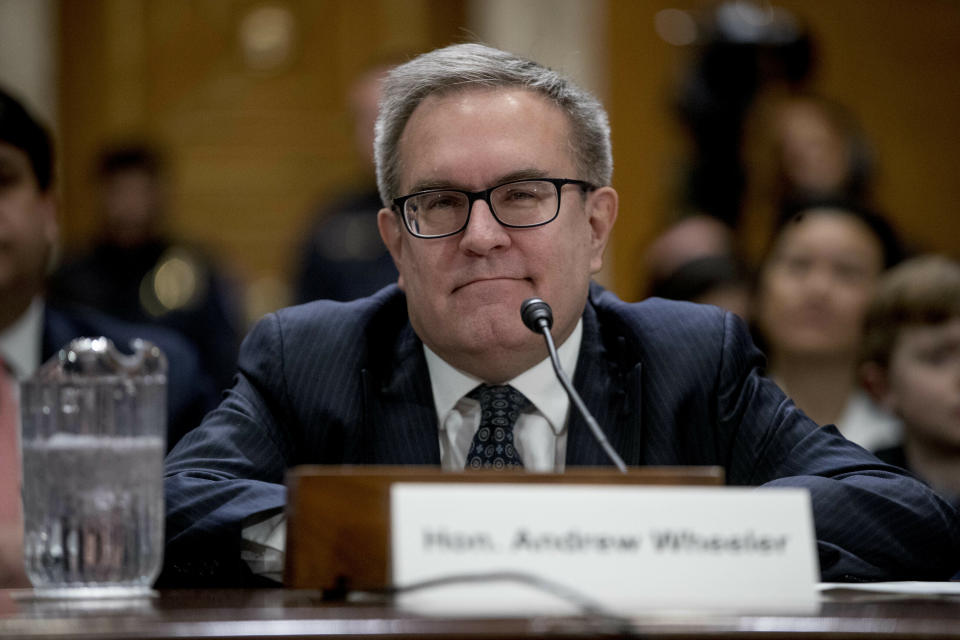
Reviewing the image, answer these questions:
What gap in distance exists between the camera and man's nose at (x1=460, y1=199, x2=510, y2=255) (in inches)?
73.6

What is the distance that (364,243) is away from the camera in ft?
13.4

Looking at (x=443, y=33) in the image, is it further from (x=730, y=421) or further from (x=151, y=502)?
(x=151, y=502)

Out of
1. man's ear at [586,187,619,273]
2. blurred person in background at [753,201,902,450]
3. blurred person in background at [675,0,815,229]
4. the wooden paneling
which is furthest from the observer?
the wooden paneling

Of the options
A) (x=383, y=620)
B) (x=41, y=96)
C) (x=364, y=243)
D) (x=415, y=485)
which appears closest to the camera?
(x=383, y=620)

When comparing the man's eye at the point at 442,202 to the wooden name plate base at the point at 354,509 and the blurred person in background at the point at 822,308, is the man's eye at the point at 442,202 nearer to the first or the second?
the wooden name plate base at the point at 354,509

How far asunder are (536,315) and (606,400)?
1.18ft

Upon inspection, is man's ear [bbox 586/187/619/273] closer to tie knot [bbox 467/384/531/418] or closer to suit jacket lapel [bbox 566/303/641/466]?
suit jacket lapel [bbox 566/303/641/466]

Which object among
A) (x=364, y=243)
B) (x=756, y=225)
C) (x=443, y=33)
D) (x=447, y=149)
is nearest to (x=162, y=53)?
(x=443, y=33)

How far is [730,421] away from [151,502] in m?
0.96

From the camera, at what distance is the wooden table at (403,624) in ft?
3.37

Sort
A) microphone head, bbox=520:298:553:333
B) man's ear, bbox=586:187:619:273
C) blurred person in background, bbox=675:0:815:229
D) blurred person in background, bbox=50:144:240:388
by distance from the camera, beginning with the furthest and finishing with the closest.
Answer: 1. blurred person in background, bbox=675:0:815:229
2. blurred person in background, bbox=50:144:240:388
3. man's ear, bbox=586:187:619:273
4. microphone head, bbox=520:298:553:333

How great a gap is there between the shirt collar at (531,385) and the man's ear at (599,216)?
16cm

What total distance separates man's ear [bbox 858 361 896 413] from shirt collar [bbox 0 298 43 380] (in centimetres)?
190

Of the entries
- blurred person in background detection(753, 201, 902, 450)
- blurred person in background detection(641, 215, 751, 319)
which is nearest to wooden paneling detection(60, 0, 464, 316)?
blurred person in background detection(641, 215, 751, 319)
